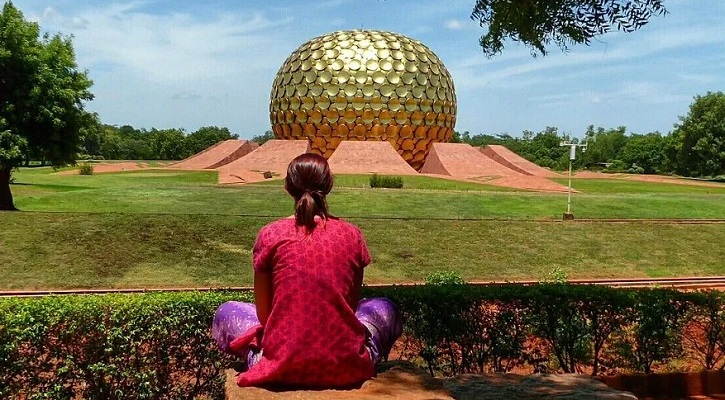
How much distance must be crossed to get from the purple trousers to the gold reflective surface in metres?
30.1

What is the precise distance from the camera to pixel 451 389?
3777 mm

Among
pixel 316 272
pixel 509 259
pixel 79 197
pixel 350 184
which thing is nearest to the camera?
pixel 316 272

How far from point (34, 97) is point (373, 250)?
8563 mm

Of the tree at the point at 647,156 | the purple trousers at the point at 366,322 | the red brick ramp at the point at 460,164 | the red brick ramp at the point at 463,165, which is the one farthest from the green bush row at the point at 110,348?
the tree at the point at 647,156

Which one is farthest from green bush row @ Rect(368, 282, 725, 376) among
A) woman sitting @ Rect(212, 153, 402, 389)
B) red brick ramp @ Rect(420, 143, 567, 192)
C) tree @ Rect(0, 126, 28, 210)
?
red brick ramp @ Rect(420, 143, 567, 192)

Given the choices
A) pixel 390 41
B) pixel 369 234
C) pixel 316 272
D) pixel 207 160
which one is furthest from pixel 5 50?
pixel 390 41

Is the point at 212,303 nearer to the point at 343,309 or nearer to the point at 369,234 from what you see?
the point at 343,309

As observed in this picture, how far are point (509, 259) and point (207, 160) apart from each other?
84.4 feet

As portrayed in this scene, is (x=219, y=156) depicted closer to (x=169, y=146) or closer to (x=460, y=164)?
(x=460, y=164)

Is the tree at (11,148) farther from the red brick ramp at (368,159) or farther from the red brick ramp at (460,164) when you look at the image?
the red brick ramp at (460,164)

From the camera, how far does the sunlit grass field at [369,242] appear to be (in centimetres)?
1034

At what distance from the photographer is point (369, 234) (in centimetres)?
1264

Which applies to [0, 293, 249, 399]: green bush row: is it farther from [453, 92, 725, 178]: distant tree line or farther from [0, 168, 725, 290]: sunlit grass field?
[453, 92, 725, 178]: distant tree line

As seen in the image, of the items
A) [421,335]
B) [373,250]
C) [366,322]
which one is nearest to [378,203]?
[373,250]
